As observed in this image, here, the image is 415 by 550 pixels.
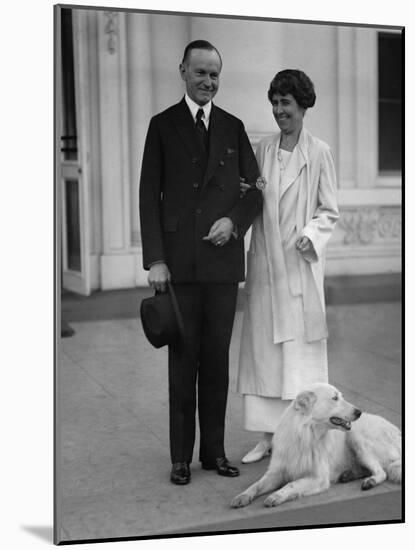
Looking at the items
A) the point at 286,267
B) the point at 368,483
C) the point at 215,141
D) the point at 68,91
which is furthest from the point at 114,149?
the point at 368,483

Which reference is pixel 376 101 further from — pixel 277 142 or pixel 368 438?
pixel 368 438

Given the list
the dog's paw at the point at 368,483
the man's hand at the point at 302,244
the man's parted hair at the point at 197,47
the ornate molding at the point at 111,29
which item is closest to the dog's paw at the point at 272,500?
the dog's paw at the point at 368,483

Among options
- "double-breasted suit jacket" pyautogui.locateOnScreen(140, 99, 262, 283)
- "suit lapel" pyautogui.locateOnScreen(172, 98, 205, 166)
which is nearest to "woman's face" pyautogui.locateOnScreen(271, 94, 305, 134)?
"double-breasted suit jacket" pyautogui.locateOnScreen(140, 99, 262, 283)

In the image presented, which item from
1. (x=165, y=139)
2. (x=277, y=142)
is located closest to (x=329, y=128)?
(x=277, y=142)

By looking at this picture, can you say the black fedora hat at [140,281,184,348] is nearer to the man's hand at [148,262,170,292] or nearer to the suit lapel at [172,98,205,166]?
the man's hand at [148,262,170,292]

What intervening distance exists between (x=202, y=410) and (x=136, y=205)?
0.96 metres

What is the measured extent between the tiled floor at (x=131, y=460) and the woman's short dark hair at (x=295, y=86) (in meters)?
1.01

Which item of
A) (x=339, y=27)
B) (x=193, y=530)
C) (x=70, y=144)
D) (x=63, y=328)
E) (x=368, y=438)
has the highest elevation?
(x=339, y=27)

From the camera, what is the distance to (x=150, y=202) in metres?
4.82

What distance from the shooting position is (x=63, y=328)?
188 inches

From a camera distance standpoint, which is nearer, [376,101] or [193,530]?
[193,530]

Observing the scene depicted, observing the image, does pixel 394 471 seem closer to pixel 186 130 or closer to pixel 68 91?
pixel 186 130

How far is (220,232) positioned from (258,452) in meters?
1.02

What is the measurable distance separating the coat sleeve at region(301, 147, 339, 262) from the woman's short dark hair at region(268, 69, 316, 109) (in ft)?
0.79
